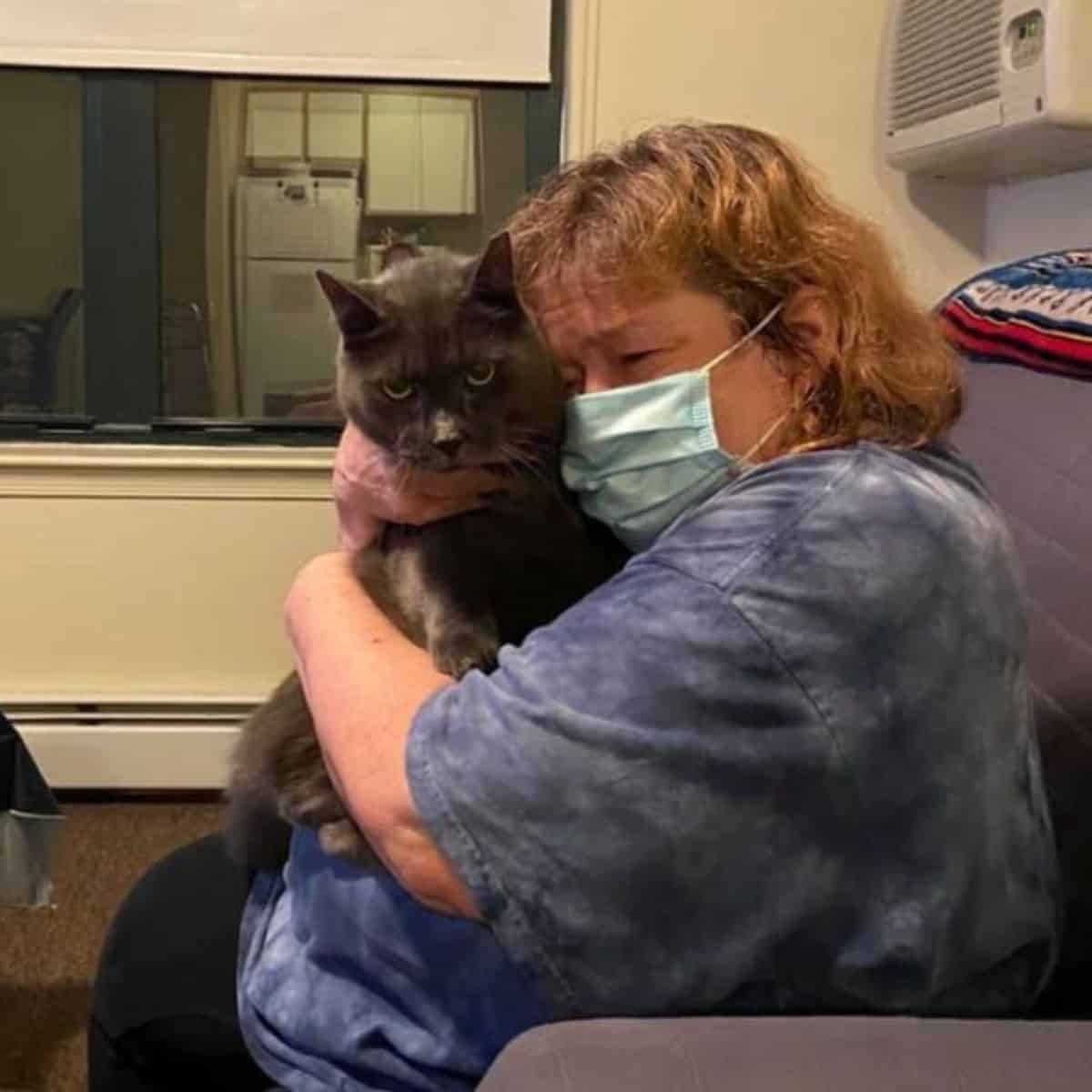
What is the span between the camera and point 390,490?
1.30 m

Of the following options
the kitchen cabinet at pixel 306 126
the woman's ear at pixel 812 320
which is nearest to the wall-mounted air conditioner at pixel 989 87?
the kitchen cabinet at pixel 306 126

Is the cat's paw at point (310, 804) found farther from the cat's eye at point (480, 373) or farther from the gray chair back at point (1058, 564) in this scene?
the gray chair back at point (1058, 564)

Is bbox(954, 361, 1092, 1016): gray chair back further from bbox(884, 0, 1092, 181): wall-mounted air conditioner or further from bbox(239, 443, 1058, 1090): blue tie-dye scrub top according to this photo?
bbox(884, 0, 1092, 181): wall-mounted air conditioner

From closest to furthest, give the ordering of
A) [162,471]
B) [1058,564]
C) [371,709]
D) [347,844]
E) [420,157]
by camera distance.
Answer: [371,709], [347,844], [1058,564], [162,471], [420,157]

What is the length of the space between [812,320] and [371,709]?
1.36 ft

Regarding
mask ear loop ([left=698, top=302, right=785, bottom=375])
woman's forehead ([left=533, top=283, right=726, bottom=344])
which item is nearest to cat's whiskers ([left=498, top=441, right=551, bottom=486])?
woman's forehead ([left=533, top=283, right=726, bottom=344])

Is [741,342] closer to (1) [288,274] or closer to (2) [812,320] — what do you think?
(2) [812,320]

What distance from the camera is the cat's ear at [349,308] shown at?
1248mm

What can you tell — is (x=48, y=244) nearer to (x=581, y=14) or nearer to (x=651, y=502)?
(x=581, y=14)

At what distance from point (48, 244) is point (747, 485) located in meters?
2.41

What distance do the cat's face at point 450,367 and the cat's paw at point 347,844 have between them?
0.99ft

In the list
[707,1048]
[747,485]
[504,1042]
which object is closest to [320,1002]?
[504,1042]

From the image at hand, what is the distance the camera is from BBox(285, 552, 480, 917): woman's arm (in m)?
0.96

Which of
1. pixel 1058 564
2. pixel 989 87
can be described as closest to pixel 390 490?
pixel 1058 564
